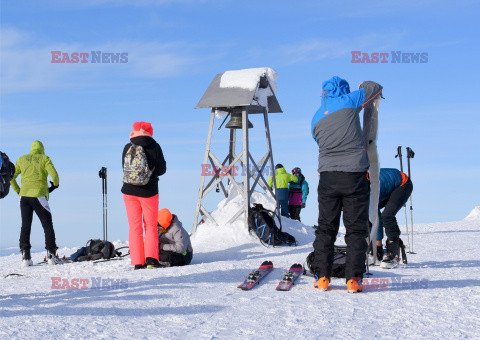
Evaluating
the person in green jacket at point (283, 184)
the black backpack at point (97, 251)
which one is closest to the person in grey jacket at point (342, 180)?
the black backpack at point (97, 251)

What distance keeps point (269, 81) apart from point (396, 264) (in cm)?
719

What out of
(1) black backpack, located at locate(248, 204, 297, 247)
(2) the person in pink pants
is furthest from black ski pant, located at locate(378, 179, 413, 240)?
(1) black backpack, located at locate(248, 204, 297, 247)

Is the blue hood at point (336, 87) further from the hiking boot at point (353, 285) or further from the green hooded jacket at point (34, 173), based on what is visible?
the green hooded jacket at point (34, 173)

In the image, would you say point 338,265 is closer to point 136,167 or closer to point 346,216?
point 346,216

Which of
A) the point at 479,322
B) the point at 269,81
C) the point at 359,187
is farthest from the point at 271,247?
the point at 479,322

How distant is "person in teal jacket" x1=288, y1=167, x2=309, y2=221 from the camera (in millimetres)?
17109

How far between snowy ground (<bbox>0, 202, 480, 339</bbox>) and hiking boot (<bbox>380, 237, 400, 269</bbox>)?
0.67ft

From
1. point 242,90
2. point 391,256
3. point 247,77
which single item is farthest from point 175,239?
point 247,77

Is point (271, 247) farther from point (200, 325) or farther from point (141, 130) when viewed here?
point (200, 325)

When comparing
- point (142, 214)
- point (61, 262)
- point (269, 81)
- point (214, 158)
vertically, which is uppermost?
point (269, 81)

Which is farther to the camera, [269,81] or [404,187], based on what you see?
[269,81]

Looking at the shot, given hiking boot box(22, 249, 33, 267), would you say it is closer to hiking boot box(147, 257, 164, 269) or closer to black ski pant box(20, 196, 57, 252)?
black ski pant box(20, 196, 57, 252)

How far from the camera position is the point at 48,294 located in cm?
582

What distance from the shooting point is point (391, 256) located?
759cm
